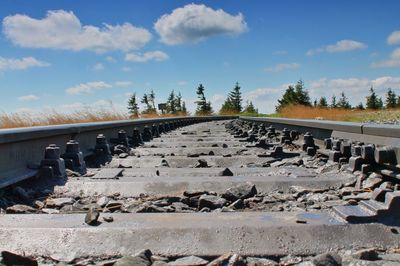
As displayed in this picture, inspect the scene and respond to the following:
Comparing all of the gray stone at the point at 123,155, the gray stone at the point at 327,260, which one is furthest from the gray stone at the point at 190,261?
the gray stone at the point at 123,155

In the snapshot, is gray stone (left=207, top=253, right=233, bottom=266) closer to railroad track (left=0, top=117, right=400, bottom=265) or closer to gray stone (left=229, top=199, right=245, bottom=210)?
railroad track (left=0, top=117, right=400, bottom=265)

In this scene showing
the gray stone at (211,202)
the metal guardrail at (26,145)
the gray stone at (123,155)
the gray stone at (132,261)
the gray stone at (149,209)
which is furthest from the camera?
the gray stone at (123,155)

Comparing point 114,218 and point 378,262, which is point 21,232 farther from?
point 378,262

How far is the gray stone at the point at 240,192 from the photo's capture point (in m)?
3.13

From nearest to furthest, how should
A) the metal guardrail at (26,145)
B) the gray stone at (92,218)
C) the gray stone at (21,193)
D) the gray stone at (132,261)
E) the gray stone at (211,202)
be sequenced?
the gray stone at (132,261)
the gray stone at (92,218)
the gray stone at (211,202)
the gray stone at (21,193)
the metal guardrail at (26,145)

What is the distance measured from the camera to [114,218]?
2377 mm

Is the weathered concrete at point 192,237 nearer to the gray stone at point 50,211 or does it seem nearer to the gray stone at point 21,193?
the gray stone at point 50,211

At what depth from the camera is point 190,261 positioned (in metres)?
→ 1.91

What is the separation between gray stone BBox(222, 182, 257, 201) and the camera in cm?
313

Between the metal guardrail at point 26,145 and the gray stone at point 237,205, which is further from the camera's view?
the metal guardrail at point 26,145

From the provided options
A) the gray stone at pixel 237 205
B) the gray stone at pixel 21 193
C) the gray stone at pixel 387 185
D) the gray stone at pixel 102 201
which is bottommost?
the gray stone at pixel 237 205

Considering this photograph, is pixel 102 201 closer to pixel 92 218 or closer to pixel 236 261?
pixel 92 218

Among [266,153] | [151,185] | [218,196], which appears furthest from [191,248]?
[266,153]

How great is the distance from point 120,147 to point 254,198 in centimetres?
344
